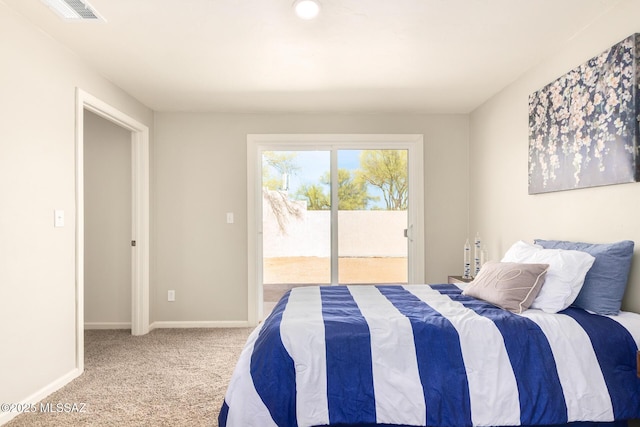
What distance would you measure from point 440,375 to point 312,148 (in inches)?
117


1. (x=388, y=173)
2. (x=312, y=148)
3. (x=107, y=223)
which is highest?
(x=312, y=148)

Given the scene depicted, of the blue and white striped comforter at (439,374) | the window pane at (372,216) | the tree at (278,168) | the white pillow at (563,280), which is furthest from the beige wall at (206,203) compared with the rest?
the blue and white striped comforter at (439,374)

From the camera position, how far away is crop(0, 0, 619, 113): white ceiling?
2180 millimetres

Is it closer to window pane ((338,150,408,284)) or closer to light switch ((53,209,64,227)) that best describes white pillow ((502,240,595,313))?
window pane ((338,150,408,284))

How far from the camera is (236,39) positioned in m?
2.54

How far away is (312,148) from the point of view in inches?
166

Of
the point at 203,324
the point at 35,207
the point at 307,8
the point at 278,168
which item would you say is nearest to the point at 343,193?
the point at 278,168

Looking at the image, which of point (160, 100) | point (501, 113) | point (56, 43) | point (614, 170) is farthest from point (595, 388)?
point (160, 100)

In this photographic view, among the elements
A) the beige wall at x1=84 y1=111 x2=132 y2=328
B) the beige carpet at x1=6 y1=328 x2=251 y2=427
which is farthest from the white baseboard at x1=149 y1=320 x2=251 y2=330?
the beige wall at x1=84 y1=111 x2=132 y2=328

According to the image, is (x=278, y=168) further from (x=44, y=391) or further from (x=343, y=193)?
(x=44, y=391)

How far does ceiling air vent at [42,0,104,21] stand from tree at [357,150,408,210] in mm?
2768

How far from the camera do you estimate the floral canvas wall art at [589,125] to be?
2023 mm

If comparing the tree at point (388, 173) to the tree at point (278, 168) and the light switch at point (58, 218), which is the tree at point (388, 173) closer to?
the tree at point (278, 168)

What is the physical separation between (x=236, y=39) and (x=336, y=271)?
2.60m
